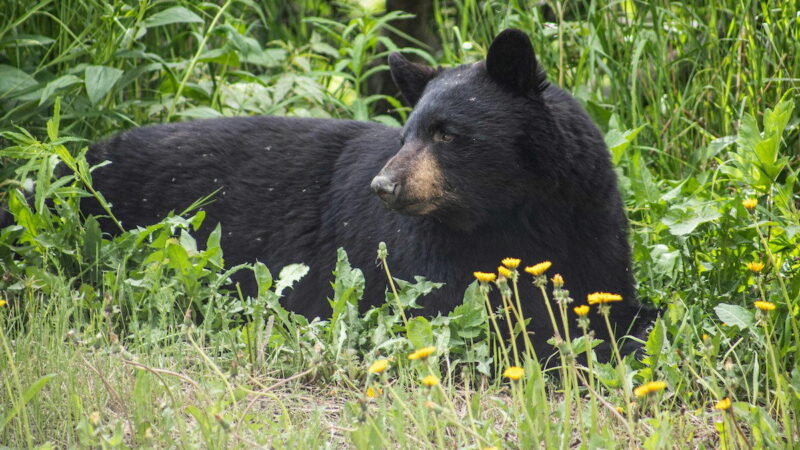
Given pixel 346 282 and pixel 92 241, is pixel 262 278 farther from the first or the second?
pixel 92 241

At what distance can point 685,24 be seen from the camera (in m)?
4.87

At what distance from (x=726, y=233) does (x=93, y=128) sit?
317 centimetres

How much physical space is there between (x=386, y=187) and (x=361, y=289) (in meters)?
0.37

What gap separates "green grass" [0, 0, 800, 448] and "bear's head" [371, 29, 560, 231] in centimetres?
33

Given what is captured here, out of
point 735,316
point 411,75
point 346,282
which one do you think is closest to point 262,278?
point 346,282

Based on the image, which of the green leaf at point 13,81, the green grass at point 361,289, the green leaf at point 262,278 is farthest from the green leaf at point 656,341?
the green leaf at point 13,81

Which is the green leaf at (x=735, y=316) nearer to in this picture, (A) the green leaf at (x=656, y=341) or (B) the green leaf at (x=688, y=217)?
(A) the green leaf at (x=656, y=341)

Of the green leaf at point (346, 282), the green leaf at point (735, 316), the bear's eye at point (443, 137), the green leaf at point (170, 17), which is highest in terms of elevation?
the green leaf at point (170, 17)

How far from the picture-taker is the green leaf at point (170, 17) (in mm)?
4609

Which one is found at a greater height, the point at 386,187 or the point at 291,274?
the point at 386,187

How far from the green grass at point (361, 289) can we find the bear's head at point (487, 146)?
327 millimetres

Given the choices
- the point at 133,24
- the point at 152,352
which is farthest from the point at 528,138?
the point at 133,24

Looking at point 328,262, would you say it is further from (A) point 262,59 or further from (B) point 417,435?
(A) point 262,59

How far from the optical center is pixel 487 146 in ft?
11.3
